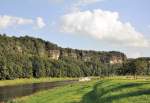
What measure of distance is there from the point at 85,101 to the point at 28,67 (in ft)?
473

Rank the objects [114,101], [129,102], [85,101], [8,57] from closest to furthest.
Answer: [129,102], [114,101], [85,101], [8,57]

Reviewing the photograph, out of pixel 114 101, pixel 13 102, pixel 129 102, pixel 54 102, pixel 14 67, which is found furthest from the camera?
pixel 14 67

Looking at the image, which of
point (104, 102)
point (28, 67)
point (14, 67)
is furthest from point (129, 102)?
point (28, 67)

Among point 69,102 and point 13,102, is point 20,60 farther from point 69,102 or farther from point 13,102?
point 69,102

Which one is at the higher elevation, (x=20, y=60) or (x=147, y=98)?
(x=20, y=60)

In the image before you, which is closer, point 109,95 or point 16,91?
point 109,95

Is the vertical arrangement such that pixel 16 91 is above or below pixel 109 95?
below

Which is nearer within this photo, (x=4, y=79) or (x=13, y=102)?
(x=13, y=102)

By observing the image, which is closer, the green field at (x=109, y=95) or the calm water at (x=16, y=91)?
the green field at (x=109, y=95)

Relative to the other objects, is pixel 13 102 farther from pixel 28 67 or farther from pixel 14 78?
pixel 28 67

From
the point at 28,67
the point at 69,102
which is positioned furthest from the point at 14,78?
the point at 69,102

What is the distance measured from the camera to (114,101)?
3731cm

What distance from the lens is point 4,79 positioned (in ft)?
506

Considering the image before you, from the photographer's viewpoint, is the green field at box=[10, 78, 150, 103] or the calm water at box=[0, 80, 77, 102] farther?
the calm water at box=[0, 80, 77, 102]
